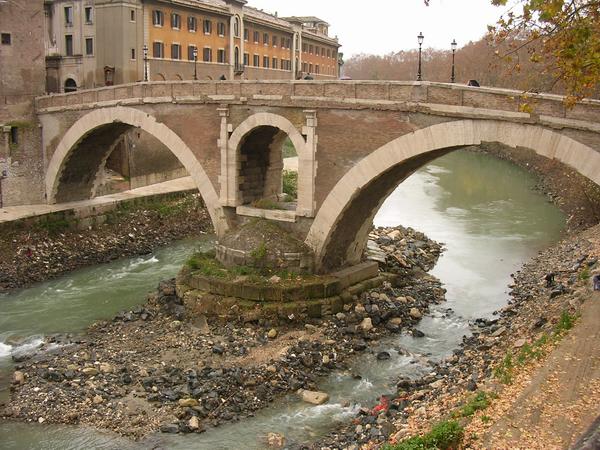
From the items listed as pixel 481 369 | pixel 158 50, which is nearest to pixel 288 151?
pixel 158 50

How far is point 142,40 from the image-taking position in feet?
102

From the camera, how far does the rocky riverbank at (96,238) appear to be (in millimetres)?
20391

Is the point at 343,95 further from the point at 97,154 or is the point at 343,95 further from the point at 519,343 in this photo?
the point at 97,154

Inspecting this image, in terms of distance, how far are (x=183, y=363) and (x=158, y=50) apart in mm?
21761

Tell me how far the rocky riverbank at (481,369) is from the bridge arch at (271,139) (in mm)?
5004

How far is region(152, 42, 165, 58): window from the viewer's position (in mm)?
31984

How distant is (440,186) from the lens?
35438 millimetres

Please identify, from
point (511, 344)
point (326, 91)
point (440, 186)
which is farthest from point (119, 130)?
point (440, 186)

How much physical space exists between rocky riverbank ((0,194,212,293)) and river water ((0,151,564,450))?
23.8 inches

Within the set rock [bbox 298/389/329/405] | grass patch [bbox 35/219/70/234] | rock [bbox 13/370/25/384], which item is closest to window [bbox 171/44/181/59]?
grass patch [bbox 35/219/70/234]

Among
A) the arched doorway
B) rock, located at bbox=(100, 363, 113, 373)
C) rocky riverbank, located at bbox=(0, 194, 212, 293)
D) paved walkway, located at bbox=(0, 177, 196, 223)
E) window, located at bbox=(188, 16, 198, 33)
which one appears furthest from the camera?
window, located at bbox=(188, 16, 198, 33)

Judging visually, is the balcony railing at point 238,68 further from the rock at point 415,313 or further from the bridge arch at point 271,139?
the rock at point 415,313

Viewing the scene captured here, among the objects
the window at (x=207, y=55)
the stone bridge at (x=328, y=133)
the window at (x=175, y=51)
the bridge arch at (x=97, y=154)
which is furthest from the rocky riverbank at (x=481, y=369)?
the window at (x=207, y=55)

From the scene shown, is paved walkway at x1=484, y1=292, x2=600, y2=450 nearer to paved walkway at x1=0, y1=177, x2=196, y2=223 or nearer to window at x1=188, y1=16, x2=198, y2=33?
paved walkway at x1=0, y1=177, x2=196, y2=223
